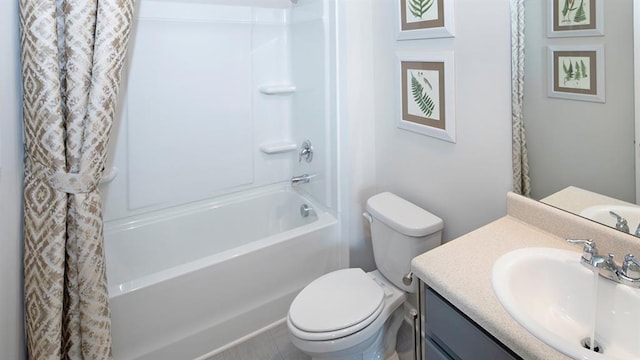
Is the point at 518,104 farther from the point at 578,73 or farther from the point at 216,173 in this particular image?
the point at 216,173

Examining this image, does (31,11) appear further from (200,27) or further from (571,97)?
(571,97)

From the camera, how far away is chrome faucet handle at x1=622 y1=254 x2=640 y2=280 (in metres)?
0.97

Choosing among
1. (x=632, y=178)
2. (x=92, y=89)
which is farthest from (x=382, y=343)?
(x=92, y=89)

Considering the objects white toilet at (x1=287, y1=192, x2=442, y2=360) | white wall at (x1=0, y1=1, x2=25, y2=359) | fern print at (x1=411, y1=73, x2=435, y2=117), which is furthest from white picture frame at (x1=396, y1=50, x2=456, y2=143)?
white wall at (x1=0, y1=1, x2=25, y2=359)

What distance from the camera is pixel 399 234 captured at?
5.63 feet

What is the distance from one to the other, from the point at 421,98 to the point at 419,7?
397mm

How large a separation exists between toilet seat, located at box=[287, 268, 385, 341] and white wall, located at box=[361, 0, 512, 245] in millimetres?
462

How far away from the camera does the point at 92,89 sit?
143 cm

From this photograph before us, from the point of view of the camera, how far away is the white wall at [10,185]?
130 cm

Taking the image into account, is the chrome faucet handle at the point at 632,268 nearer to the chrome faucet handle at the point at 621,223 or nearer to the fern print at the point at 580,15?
the chrome faucet handle at the point at 621,223

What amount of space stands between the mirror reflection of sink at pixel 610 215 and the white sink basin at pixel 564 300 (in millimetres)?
148

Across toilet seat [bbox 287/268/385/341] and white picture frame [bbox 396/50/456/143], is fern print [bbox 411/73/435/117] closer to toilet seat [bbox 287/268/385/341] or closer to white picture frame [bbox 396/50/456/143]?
white picture frame [bbox 396/50/456/143]

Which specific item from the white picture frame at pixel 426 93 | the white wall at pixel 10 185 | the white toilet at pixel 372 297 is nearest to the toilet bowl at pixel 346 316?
the white toilet at pixel 372 297

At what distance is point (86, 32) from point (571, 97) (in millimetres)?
1697
